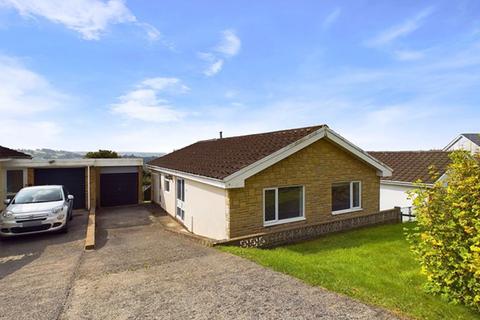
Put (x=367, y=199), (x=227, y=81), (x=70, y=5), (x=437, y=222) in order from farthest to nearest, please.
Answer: (x=227, y=81) → (x=367, y=199) → (x=70, y=5) → (x=437, y=222)

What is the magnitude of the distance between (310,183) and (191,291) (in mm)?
7200

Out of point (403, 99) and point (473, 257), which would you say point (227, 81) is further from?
point (473, 257)

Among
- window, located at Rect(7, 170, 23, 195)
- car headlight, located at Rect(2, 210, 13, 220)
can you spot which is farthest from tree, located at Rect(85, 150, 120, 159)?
car headlight, located at Rect(2, 210, 13, 220)

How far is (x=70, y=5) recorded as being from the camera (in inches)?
368

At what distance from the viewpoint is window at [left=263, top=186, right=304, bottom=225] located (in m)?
10.1

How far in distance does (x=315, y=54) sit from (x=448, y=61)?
277 inches

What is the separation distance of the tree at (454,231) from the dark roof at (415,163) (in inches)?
486

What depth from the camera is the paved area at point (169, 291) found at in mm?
4430

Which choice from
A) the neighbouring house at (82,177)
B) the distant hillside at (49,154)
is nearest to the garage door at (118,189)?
the neighbouring house at (82,177)

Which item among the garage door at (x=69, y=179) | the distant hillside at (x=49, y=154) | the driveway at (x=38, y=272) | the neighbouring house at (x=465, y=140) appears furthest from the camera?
the neighbouring house at (x=465, y=140)

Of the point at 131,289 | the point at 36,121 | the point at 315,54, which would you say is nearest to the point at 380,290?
the point at 131,289

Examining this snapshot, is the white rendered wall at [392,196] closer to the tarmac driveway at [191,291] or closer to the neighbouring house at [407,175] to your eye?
the neighbouring house at [407,175]

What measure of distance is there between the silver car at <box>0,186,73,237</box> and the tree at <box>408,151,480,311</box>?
12334mm

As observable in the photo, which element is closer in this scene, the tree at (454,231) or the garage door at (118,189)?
the tree at (454,231)
